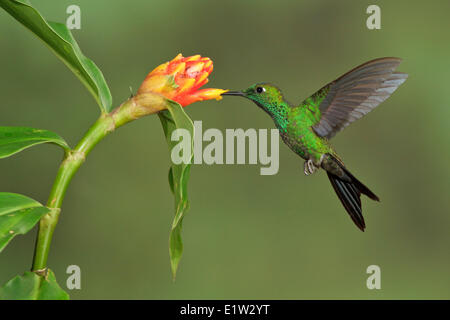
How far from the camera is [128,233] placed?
6.86 feet

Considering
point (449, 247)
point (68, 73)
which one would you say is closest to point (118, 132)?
point (68, 73)

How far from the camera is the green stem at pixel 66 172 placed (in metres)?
0.56

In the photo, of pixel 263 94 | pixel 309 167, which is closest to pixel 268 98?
pixel 263 94

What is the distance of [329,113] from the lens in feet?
2.89

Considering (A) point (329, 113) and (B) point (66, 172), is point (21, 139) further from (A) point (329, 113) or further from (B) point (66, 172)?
(A) point (329, 113)

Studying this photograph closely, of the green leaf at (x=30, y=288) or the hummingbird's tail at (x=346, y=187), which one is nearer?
the green leaf at (x=30, y=288)

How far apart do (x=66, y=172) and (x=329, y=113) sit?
46cm

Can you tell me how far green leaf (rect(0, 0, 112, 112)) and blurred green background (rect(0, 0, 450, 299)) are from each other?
4.87 feet

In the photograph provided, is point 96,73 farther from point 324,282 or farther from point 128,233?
point 324,282

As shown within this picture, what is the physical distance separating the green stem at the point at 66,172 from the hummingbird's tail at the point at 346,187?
0.33 m

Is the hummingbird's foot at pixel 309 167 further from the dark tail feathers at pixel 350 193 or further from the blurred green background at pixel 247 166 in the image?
the blurred green background at pixel 247 166

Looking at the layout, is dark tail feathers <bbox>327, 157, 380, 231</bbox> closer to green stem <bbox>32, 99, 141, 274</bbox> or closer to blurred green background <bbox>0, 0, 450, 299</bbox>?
green stem <bbox>32, 99, 141, 274</bbox>

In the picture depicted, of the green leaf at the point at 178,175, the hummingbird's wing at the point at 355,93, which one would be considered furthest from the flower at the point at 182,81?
the hummingbird's wing at the point at 355,93

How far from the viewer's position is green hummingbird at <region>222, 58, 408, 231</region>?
31.0 inches
